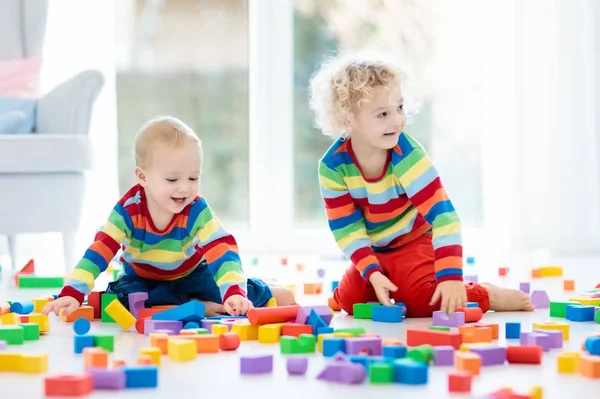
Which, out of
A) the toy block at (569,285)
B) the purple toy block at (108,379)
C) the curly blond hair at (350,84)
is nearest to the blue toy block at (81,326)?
the purple toy block at (108,379)

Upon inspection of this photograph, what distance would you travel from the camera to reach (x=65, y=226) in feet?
9.57

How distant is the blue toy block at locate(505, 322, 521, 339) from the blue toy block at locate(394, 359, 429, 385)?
16.2 inches

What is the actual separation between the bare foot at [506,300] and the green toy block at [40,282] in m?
1.34

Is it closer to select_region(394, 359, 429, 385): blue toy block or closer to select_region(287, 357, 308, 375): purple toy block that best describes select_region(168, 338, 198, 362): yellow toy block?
select_region(287, 357, 308, 375): purple toy block

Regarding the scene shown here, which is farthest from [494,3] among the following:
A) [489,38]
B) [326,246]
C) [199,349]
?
[199,349]

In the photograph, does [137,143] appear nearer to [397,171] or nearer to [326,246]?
[397,171]

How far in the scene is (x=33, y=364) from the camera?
1.36 meters

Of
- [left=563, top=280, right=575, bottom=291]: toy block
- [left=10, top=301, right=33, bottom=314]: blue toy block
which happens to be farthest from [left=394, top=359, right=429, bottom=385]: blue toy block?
[left=563, top=280, right=575, bottom=291]: toy block

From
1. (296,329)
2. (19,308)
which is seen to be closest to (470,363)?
(296,329)

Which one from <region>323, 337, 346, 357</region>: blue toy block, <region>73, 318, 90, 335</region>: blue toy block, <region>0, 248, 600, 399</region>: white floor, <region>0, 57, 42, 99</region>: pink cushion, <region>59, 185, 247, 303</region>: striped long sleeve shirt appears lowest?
<region>0, 248, 600, 399</region>: white floor

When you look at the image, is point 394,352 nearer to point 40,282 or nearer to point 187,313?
point 187,313

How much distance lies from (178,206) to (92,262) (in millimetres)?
232

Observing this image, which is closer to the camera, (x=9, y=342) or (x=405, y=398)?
(x=405, y=398)

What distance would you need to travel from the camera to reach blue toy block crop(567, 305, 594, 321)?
6.14 feet
